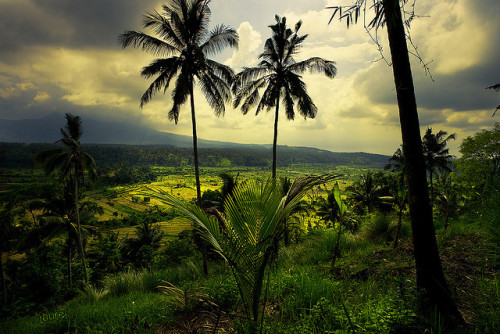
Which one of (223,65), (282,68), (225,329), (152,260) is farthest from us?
(152,260)

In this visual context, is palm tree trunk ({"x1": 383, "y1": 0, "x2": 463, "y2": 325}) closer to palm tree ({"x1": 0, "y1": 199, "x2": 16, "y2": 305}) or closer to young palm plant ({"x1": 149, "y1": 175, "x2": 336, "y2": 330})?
young palm plant ({"x1": 149, "y1": 175, "x2": 336, "y2": 330})

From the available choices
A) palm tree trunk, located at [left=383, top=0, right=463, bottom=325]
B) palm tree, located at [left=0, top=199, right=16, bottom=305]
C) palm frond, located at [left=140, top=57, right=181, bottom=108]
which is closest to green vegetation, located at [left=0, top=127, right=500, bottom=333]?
palm tree trunk, located at [left=383, top=0, right=463, bottom=325]

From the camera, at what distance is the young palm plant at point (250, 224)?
198 centimetres

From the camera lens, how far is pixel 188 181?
94500mm

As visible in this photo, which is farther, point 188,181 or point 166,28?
point 188,181

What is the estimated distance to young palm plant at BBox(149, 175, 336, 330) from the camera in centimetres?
198

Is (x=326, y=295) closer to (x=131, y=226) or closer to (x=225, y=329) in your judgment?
(x=225, y=329)

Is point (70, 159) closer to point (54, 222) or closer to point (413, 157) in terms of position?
point (54, 222)

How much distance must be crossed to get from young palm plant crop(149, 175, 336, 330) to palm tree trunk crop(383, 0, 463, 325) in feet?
5.60

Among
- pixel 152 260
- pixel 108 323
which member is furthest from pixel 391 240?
pixel 152 260

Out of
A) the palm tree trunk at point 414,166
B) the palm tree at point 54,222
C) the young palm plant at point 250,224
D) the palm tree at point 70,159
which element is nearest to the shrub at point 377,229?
the palm tree trunk at point 414,166

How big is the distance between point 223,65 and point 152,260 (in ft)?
67.9

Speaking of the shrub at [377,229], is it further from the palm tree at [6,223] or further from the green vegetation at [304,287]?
the palm tree at [6,223]

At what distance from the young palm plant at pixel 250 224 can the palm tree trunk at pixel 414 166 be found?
1.71m
